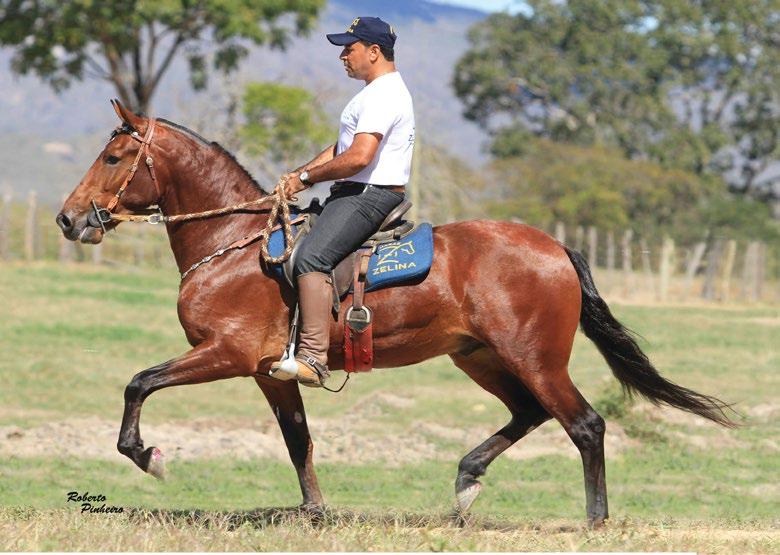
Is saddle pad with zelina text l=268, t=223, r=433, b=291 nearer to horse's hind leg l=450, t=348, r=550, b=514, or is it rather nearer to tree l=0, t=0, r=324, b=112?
horse's hind leg l=450, t=348, r=550, b=514

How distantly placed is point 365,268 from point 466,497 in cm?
163

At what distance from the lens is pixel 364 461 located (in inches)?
461

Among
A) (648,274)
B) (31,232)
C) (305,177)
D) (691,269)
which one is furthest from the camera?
(691,269)

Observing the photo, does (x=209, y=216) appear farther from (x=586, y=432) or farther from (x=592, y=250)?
(x=592, y=250)

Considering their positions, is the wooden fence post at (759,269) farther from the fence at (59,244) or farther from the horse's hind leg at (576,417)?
the horse's hind leg at (576,417)

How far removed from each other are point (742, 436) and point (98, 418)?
6668mm

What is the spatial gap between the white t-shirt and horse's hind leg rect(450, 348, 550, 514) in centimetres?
134

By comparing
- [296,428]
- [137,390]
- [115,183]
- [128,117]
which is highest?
[128,117]

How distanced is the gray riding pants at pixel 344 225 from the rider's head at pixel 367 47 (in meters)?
0.69

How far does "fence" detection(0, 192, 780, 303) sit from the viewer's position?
28.8 m

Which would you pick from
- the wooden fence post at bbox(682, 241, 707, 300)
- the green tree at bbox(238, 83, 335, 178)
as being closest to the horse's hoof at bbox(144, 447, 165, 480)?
the wooden fence post at bbox(682, 241, 707, 300)

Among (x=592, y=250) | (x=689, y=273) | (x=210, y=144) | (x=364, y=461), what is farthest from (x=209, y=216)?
(x=592, y=250)

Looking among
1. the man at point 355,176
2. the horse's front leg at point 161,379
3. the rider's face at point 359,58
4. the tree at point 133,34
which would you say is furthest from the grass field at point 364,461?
the tree at point 133,34

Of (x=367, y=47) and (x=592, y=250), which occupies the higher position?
(x=367, y=47)
